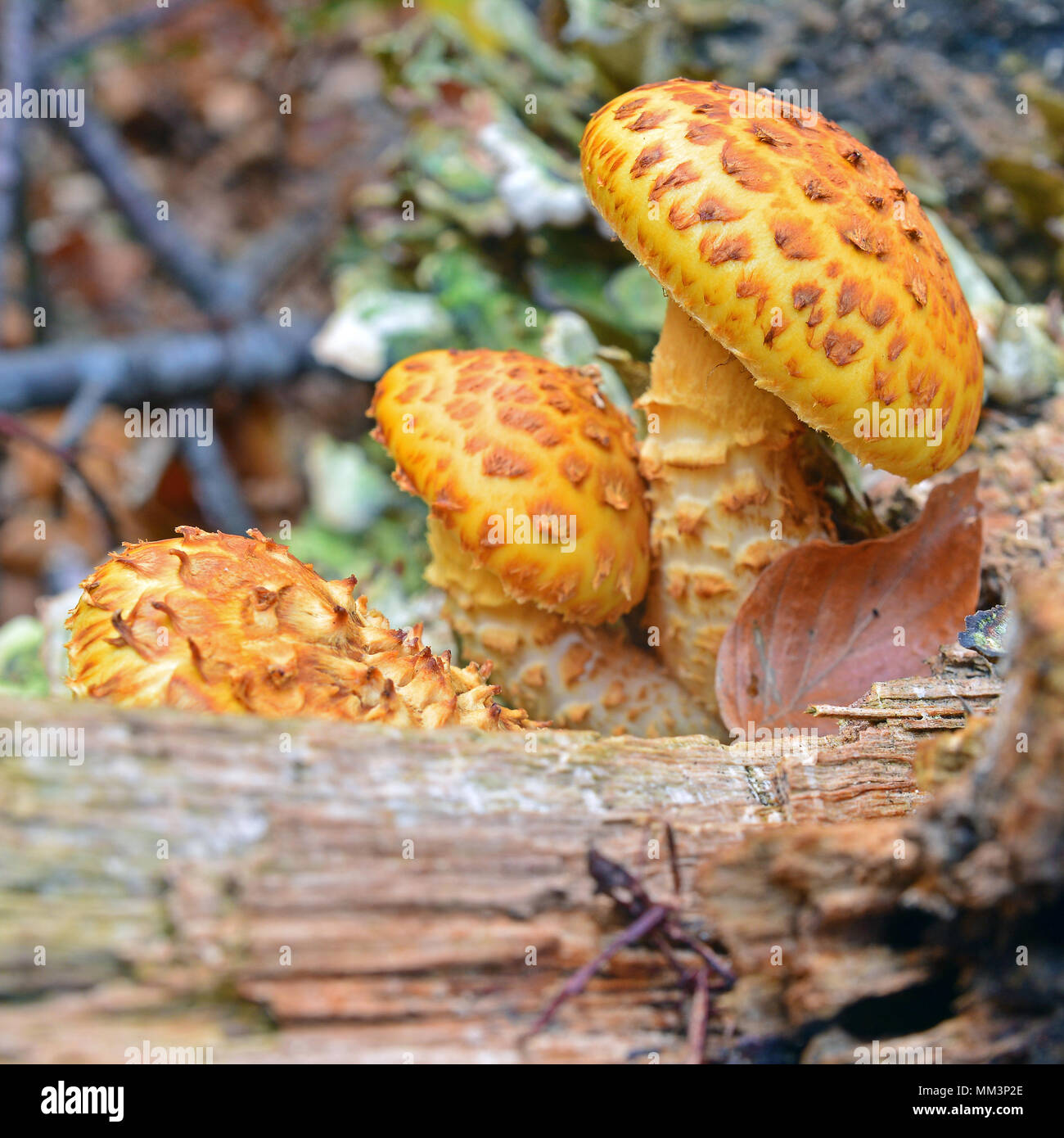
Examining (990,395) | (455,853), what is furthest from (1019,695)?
(990,395)

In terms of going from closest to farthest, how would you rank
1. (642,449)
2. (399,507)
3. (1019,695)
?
(1019,695) < (642,449) < (399,507)

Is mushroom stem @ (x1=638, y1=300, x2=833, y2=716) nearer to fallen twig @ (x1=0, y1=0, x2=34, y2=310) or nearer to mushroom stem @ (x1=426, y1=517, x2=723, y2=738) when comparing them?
mushroom stem @ (x1=426, y1=517, x2=723, y2=738)

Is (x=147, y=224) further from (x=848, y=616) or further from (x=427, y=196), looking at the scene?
(x=848, y=616)

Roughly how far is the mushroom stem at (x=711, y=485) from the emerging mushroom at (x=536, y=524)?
0.09m

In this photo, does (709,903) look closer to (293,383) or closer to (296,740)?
(296,740)

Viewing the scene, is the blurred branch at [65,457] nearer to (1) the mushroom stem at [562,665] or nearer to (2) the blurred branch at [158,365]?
(2) the blurred branch at [158,365]

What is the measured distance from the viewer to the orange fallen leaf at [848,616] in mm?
2430

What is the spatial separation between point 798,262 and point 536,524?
0.84 metres

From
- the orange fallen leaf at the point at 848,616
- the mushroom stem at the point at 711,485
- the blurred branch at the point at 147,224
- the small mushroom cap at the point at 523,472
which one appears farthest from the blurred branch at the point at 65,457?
the orange fallen leaf at the point at 848,616

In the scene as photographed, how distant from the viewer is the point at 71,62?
6.12 m

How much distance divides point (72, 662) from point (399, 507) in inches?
101

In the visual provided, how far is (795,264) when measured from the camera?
6.23ft

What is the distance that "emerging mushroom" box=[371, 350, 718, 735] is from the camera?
231 cm

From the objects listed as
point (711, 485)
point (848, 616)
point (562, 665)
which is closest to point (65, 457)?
point (562, 665)
